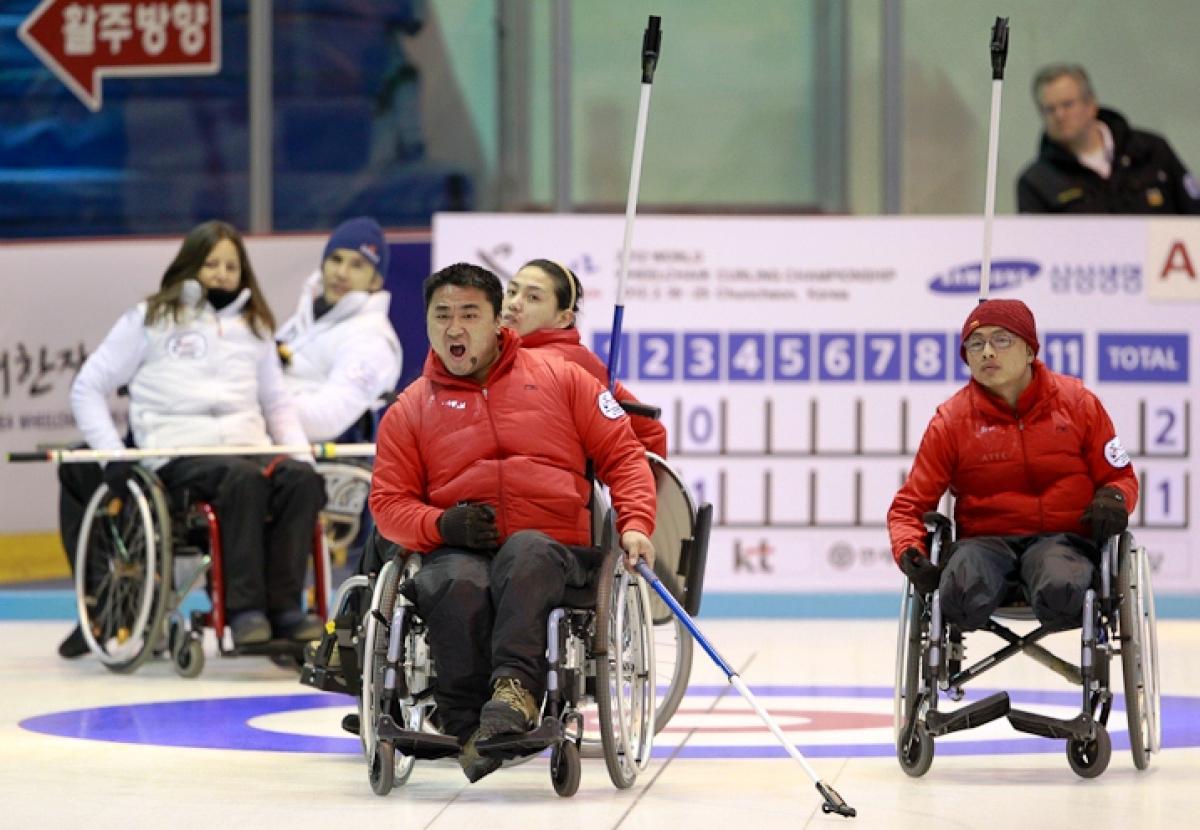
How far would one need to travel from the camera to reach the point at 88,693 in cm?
623

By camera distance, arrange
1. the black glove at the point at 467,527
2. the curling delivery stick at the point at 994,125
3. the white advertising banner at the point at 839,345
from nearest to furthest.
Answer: the black glove at the point at 467,527 → the curling delivery stick at the point at 994,125 → the white advertising banner at the point at 839,345

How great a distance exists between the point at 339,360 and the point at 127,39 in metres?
2.73

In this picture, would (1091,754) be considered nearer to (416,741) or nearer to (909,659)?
(909,659)

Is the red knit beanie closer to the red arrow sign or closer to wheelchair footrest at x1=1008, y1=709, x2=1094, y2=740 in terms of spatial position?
wheelchair footrest at x1=1008, y1=709, x2=1094, y2=740

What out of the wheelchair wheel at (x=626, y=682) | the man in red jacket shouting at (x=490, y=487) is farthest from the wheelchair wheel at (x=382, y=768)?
the wheelchair wheel at (x=626, y=682)

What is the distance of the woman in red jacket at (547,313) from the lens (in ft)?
17.1

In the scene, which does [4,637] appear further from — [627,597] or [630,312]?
[627,597]

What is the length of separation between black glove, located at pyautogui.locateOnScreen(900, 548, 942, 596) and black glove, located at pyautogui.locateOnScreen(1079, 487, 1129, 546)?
0.31 m

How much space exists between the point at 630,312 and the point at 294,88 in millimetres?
2032

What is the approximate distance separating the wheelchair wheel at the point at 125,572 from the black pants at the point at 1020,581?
2437 millimetres

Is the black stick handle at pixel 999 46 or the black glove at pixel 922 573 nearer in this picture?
the black glove at pixel 922 573

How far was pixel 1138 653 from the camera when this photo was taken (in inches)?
180

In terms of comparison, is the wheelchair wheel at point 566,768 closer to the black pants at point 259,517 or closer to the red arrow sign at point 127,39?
the black pants at point 259,517

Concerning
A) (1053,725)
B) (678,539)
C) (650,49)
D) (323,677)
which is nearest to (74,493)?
(323,677)
